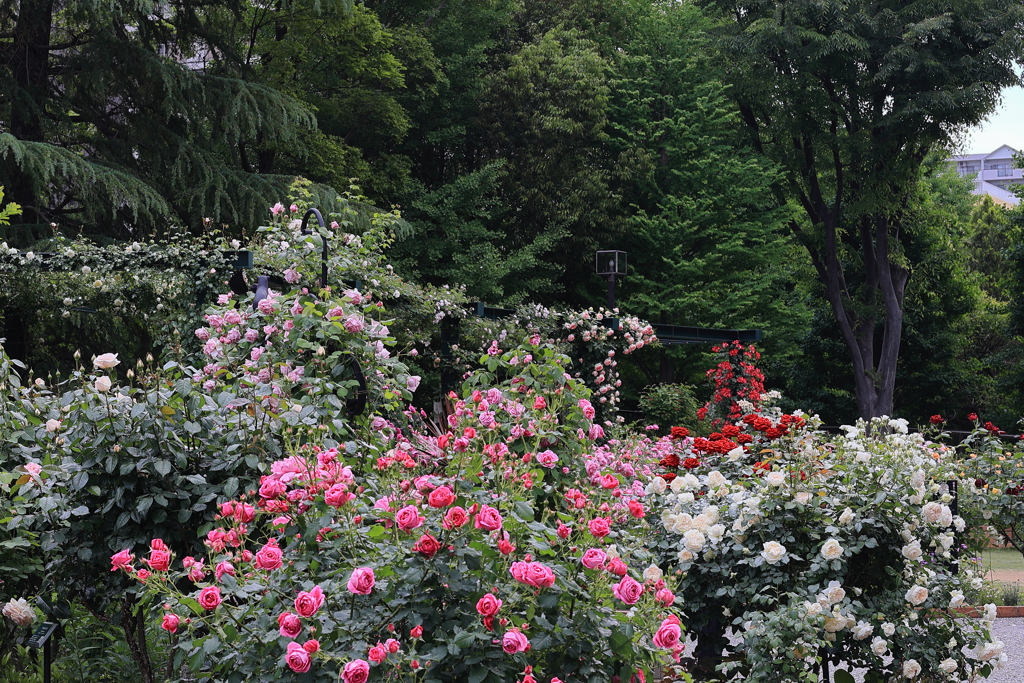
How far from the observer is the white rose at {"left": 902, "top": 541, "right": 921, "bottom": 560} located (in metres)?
2.96

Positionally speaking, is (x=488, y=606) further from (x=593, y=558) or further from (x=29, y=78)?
(x=29, y=78)

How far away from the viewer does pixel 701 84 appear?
20.5 m

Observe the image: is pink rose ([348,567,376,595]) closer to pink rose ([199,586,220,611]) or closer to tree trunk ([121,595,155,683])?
pink rose ([199,586,220,611])

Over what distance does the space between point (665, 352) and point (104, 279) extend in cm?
1338

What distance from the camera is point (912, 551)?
2963mm

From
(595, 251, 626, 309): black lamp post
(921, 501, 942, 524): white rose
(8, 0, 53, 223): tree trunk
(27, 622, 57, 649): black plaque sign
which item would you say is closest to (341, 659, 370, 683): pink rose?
(27, 622, 57, 649): black plaque sign

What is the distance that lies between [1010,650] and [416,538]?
18.5 feet

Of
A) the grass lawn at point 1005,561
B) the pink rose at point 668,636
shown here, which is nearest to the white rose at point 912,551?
the pink rose at point 668,636

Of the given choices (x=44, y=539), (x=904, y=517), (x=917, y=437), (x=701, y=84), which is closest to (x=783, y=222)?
(x=701, y=84)

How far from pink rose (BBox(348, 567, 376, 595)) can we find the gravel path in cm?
315

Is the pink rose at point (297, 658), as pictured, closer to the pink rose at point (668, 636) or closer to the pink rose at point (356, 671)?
the pink rose at point (356, 671)

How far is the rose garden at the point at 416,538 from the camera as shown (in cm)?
197

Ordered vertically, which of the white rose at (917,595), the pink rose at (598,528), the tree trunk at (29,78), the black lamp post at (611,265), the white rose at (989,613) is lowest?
the white rose at (989,613)

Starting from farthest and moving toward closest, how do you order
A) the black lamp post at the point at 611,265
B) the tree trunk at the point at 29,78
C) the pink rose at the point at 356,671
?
the black lamp post at the point at 611,265
the tree trunk at the point at 29,78
the pink rose at the point at 356,671
